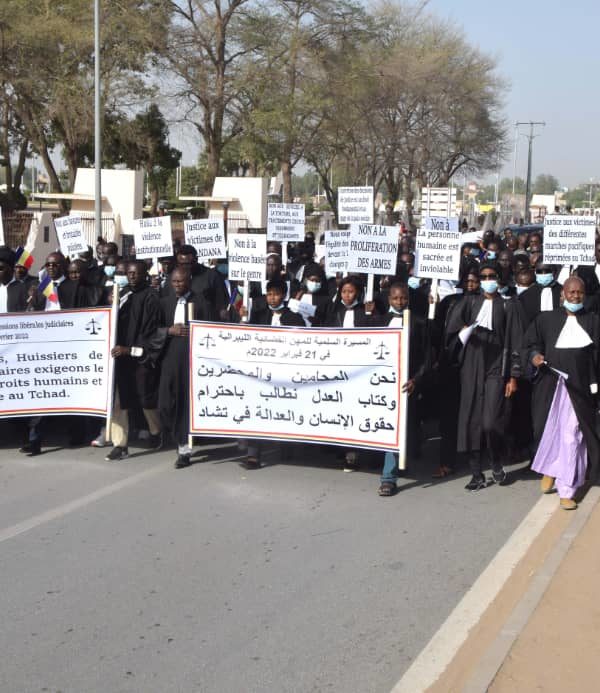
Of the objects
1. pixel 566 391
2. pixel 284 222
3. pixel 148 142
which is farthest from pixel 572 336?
pixel 148 142

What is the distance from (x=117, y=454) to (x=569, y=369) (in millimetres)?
3959

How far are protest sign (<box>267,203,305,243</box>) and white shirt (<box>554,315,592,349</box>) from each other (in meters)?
7.42

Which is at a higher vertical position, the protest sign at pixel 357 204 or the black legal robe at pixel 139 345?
the protest sign at pixel 357 204

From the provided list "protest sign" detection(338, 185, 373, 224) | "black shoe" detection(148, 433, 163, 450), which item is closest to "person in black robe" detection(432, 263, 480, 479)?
"black shoe" detection(148, 433, 163, 450)

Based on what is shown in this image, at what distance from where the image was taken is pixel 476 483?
7734 mm

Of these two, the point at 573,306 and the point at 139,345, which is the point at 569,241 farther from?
the point at 139,345

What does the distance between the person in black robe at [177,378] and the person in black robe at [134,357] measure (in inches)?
5.3

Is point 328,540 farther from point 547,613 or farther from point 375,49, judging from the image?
point 375,49

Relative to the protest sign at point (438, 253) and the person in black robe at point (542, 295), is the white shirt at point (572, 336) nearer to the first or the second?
the protest sign at point (438, 253)

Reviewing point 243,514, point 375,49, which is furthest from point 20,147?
point 243,514

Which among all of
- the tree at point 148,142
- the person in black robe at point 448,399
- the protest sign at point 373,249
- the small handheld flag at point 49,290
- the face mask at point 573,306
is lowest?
the person in black robe at point 448,399

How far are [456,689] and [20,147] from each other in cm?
4625

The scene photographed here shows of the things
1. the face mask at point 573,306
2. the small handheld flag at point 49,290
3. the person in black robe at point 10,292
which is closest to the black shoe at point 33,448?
the person in black robe at point 10,292

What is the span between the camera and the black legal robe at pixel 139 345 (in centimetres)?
873
